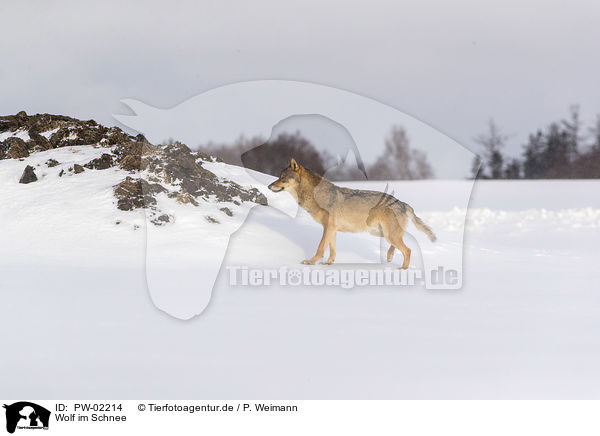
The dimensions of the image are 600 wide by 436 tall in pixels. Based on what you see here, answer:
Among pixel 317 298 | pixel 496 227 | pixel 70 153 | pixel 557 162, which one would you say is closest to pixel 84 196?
pixel 70 153

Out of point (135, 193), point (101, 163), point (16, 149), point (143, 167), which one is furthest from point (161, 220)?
point (16, 149)

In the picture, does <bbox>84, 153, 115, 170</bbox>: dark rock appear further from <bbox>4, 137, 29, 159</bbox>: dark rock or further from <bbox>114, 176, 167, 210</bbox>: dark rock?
<bbox>4, 137, 29, 159</bbox>: dark rock

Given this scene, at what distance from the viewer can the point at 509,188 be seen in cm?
1866

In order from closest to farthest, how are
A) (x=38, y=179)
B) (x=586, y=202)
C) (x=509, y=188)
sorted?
1. (x=38, y=179)
2. (x=586, y=202)
3. (x=509, y=188)

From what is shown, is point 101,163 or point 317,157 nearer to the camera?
point 317,157

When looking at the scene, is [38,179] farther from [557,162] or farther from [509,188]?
[557,162]

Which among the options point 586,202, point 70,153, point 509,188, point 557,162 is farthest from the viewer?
point 557,162

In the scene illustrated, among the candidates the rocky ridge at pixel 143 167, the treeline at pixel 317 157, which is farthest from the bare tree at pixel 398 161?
the rocky ridge at pixel 143 167

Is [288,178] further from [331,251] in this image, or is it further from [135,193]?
[135,193]

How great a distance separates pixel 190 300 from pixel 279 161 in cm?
224
